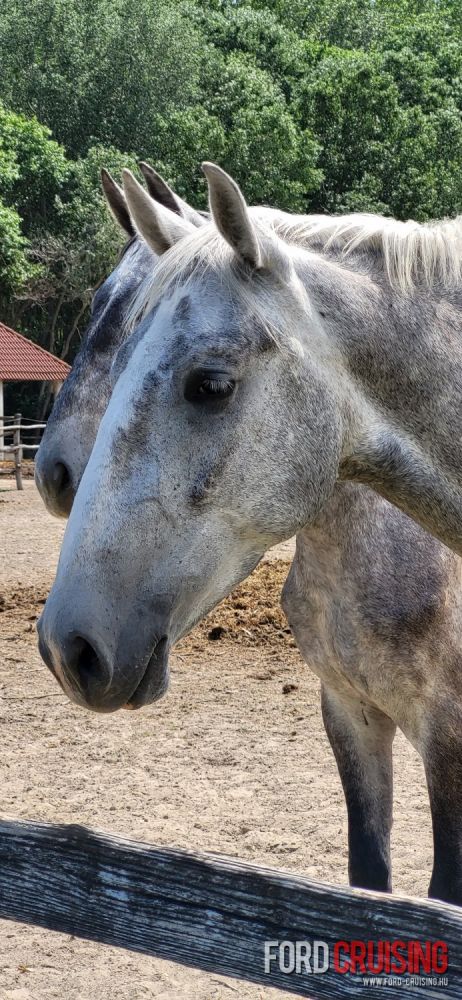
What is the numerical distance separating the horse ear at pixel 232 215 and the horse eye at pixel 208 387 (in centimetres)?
24

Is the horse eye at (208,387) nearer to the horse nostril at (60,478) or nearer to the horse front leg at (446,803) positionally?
the horse front leg at (446,803)

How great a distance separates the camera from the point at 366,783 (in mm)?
3348

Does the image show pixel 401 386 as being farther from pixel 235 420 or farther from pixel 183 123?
pixel 183 123

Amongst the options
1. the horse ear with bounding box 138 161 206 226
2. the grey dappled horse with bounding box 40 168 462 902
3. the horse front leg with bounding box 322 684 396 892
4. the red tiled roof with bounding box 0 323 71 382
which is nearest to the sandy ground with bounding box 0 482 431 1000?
the horse front leg with bounding box 322 684 396 892

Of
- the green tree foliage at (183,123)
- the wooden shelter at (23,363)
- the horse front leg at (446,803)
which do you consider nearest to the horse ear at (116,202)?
the horse front leg at (446,803)

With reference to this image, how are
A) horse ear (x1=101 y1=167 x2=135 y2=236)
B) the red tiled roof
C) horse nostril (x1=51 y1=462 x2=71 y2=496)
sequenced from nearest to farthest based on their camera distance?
horse nostril (x1=51 y1=462 x2=71 y2=496) → horse ear (x1=101 y1=167 x2=135 y2=236) → the red tiled roof

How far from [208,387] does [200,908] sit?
1003mm

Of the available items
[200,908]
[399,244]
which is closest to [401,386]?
[399,244]

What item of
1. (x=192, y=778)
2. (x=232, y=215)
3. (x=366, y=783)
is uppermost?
(x=232, y=215)

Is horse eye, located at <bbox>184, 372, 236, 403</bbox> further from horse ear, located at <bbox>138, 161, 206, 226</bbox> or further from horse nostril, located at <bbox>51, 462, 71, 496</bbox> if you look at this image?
horse ear, located at <bbox>138, 161, 206, 226</bbox>

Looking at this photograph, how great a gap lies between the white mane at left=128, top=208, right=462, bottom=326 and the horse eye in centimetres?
23

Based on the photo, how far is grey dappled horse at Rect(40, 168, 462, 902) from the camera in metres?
1.88

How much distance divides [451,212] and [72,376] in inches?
1360

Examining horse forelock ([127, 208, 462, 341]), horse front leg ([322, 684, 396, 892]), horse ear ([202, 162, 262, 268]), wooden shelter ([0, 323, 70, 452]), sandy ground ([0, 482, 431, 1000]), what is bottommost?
wooden shelter ([0, 323, 70, 452])
